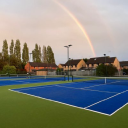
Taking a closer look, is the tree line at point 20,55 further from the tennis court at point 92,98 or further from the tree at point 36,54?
the tennis court at point 92,98

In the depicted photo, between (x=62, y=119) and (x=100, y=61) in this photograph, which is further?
(x=100, y=61)

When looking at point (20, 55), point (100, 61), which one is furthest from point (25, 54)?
point (100, 61)

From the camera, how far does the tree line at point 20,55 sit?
71438mm

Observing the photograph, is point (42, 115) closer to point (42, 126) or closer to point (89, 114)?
point (42, 126)

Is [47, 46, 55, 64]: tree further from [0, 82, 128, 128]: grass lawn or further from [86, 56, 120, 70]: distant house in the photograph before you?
[0, 82, 128, 128]: grass lawn

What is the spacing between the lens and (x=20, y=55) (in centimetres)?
8312

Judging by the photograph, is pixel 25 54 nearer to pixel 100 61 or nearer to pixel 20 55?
pixel 20 55

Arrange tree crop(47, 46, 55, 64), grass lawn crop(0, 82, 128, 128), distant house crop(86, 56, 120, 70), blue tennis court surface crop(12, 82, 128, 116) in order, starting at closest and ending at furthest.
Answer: grass lawn crop(0, 82, 128, 128)
blue tennis court surface crop(12, 82, 128, 116)
distant house crop(86, 56, 120, 70)
tree crop(47, 46, 55, 64)

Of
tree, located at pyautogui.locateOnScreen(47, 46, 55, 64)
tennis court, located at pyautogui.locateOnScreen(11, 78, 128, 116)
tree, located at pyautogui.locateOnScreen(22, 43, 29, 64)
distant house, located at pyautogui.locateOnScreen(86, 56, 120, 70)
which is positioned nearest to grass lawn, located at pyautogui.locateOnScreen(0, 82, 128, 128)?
tennis court, located at pyautogui.locateOnScreen(11, 78, 128, 116)

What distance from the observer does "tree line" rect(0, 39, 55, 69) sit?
71438mm

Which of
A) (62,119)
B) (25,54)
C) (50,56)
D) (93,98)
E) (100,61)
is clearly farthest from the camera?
(50,56)

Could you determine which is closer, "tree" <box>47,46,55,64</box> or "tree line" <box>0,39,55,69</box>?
"tree line" <box>0,39,55,69</box>

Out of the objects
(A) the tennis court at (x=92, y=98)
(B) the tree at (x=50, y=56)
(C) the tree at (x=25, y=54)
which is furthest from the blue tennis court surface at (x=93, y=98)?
(B) the tree at (x=50, y=56)

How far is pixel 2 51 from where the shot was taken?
77.1 metres
